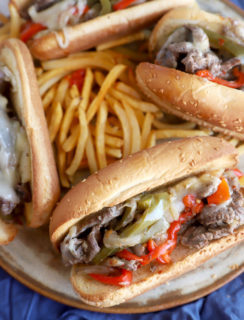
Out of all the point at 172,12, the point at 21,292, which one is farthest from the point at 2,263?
the point at 172,12

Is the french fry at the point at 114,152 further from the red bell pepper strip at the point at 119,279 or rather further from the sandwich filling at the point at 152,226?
the red bell pepper strip at the point at 119,279

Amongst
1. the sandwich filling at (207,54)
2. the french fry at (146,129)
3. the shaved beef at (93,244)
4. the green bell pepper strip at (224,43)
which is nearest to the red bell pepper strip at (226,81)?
the sandwich filling at (207,54)

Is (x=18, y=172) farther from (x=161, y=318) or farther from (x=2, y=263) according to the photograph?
(x=161, y=318)

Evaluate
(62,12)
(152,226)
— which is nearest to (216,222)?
(152,226)

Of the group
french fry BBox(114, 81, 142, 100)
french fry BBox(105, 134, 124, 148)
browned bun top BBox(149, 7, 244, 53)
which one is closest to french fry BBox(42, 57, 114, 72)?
french fry BBox(114, 81, 142, 100)

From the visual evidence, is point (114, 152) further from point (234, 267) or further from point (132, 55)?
point (234, 267)

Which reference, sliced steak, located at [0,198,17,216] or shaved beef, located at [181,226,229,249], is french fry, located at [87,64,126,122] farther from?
shaved beef, located at [181,226,229,249]
